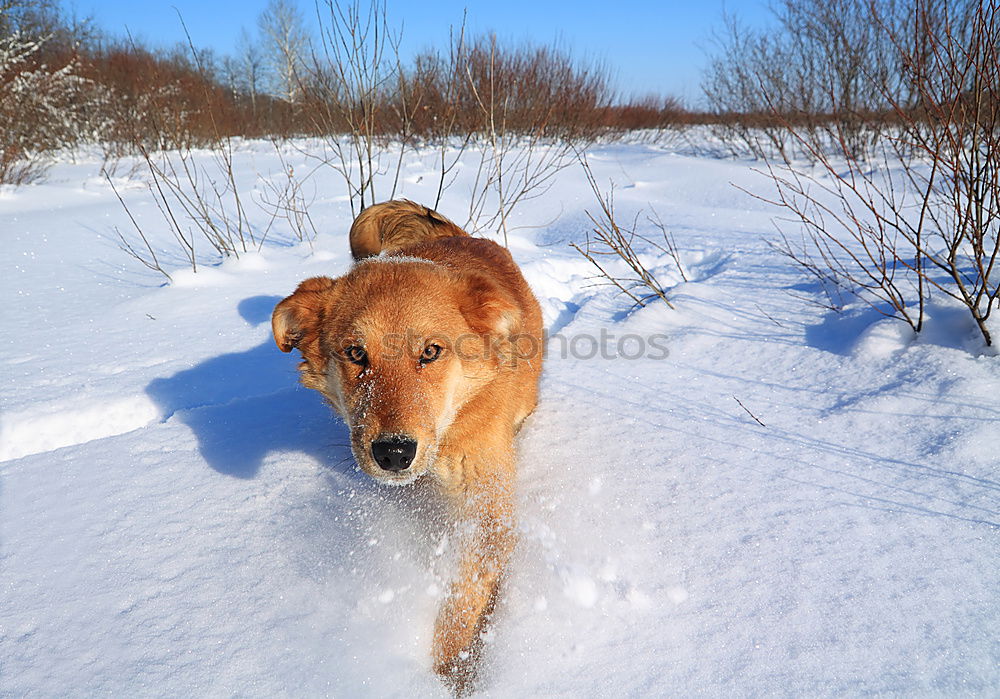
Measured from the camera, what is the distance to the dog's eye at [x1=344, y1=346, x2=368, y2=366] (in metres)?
2.02

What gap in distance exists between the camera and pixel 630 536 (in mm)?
2115

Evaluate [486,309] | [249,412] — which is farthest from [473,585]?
[249,412]

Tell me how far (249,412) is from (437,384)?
1.62 meters

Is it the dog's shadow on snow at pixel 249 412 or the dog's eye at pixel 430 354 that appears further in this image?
the dog's shadow on snow at pixel 249 412

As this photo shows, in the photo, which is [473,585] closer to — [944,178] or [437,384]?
[437,384]

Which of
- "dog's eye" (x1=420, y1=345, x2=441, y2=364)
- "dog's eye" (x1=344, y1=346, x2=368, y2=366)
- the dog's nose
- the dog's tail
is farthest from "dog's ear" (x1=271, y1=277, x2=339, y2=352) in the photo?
the dog's tail

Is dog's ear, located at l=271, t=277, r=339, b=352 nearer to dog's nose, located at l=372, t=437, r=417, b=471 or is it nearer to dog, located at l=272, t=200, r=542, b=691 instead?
dog, located at l=272, t=200, r=542, b=691

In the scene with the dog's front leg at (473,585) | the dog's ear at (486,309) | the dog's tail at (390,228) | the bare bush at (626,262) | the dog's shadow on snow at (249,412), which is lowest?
the dog's shadow on snow at (249,412)

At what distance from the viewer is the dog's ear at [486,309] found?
2.19 meters

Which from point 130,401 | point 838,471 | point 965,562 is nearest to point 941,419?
point 838,471

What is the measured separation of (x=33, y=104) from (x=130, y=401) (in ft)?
47.8

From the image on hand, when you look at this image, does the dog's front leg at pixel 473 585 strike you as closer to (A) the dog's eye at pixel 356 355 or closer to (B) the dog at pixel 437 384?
(B) the dog at pixel 437 384

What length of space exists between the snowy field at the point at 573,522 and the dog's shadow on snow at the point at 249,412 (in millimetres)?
18

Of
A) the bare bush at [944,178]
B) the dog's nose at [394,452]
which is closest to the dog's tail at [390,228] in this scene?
the bare bush at [944,178]
